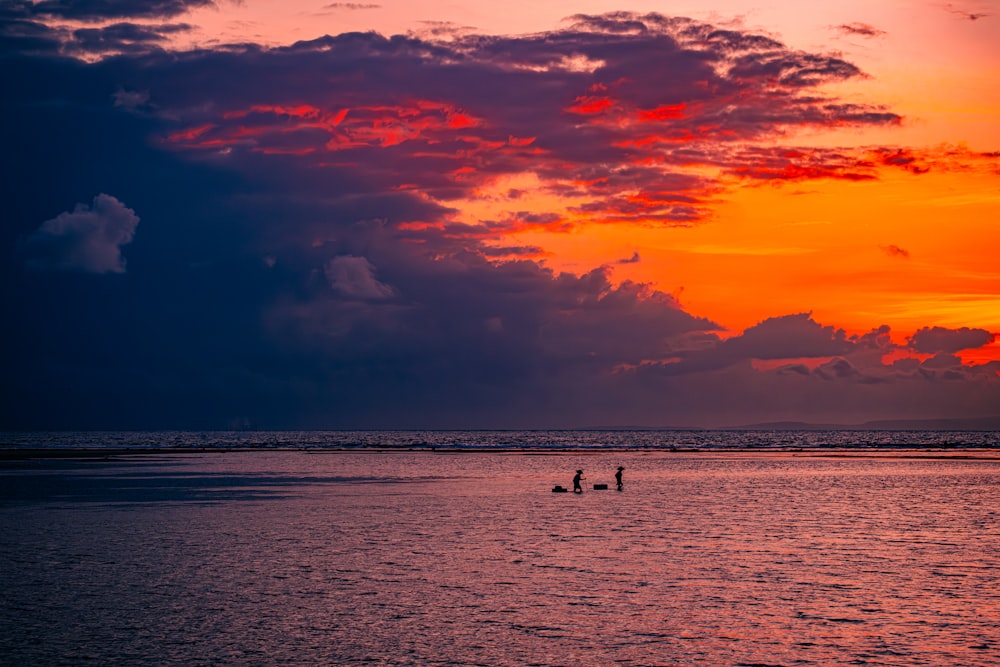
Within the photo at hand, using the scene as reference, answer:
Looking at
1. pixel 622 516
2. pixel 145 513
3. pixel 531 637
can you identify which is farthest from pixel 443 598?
pixel 145 513

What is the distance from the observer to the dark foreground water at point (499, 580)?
72.4 ft

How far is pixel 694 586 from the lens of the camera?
1149 inches

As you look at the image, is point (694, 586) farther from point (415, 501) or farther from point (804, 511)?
point (415, 501)

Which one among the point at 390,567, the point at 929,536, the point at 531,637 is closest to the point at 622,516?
the point at 929,536

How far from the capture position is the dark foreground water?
2208 cm

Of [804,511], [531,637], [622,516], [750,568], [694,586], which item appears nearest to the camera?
[531,637]

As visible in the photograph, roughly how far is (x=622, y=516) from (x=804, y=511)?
11.1 meters

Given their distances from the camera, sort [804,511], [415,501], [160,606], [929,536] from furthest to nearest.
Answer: [415,501], [804,511], [929,536], [160,606]

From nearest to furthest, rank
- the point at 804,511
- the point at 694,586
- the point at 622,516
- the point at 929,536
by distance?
the point at 694,586 < the point at 929,536 < the point at 622,516 < the point at 804,511

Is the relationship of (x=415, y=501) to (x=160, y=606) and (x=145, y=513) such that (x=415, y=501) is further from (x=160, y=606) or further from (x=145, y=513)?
(x=160, y=606)

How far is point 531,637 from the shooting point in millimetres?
22938

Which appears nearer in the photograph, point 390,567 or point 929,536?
point 390,567

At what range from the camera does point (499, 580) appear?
30.3 m

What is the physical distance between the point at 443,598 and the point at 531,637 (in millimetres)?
5298
